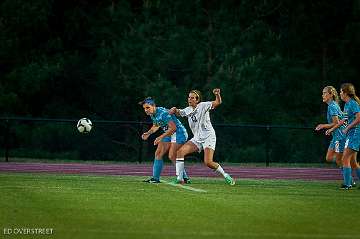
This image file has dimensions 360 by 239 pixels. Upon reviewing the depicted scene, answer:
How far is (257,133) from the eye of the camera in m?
37.7

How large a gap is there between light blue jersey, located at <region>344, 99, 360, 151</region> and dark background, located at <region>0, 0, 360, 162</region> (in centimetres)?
1666

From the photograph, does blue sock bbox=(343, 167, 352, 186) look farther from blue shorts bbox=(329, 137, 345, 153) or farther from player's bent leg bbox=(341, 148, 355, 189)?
blue shorts bbox=(329, 137, 345, 153)

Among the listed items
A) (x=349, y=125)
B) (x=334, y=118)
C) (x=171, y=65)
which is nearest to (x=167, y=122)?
(x=334, y=118)

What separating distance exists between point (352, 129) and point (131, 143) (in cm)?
1885

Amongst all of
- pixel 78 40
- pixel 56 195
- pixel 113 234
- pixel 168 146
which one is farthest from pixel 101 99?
pixel 113 234

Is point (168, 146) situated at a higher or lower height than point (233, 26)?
lower

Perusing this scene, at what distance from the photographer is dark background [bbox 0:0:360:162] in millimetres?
37562

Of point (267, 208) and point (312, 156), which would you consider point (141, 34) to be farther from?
point (267, 208)

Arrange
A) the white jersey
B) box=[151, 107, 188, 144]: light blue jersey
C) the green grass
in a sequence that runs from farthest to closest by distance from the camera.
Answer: box=[151, 107, 188, 144]: light blue jersey < the white jersey < the green grass

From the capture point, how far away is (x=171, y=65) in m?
40.0

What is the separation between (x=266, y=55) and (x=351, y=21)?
12.0ft

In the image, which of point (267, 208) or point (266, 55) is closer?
point (267, 208)

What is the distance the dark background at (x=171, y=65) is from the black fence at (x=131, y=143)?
0.16 ft

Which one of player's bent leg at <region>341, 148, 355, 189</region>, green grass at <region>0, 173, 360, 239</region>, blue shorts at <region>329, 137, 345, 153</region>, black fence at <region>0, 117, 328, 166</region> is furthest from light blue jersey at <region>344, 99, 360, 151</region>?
black fence at <region>0, 117, 328, 166</region>
